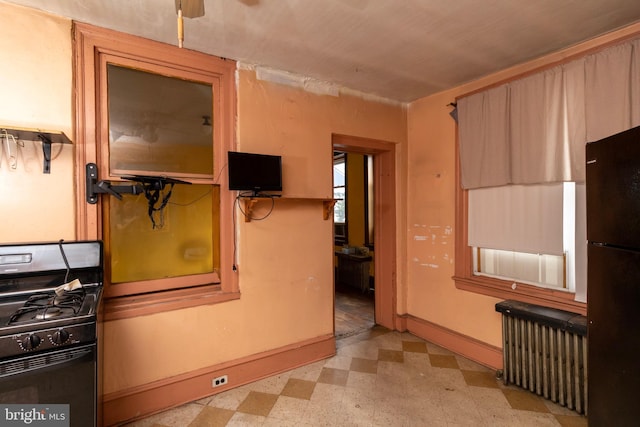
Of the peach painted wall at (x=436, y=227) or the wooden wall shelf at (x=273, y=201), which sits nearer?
the wooden wall shelf at (x=273, y=201)

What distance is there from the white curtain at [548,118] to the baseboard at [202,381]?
2.19 meters

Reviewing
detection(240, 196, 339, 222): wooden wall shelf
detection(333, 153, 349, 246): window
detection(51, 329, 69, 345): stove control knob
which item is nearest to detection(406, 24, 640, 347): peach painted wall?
detection(240, 196, 339, 222): wooden wall shelf

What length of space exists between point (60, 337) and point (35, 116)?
4.48 ft

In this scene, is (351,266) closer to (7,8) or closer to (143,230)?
(143,230)

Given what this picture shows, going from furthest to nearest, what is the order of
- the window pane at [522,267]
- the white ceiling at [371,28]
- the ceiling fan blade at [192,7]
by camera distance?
the window pane at [522,267] → the white ceiling at [371,28] → the ceiling fan blade at [192,7]

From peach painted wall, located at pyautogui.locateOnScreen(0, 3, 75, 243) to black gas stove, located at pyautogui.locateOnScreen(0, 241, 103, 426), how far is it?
18 cm

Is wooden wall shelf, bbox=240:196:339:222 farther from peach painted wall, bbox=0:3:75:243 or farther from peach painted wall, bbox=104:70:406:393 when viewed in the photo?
peach painted wall, bbox=0:3:75:243

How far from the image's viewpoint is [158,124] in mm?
2311

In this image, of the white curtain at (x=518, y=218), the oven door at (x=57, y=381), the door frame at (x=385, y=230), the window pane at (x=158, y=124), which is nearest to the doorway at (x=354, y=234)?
the door frame at (x=385, y=230)

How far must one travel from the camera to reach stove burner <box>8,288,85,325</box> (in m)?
1.43

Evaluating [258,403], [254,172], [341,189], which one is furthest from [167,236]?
[341,189]

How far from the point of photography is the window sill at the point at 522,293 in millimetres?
2318

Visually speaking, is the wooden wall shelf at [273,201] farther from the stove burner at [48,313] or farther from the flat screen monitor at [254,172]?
the stove burner at [48,313]

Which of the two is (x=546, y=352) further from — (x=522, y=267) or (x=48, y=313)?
(x=48, y=313)
